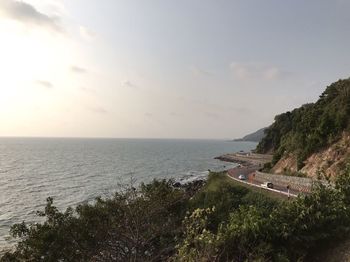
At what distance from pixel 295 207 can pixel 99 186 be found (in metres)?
49.8

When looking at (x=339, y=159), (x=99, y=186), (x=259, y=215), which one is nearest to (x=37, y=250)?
(x=259, y=215)

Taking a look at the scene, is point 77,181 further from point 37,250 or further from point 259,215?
point 259,215

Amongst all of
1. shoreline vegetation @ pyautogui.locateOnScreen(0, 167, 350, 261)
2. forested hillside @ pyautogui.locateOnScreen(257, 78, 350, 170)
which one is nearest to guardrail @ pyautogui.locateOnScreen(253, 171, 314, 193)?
forested hillside @ pyautogui.locateOnScreen(257, 78, 350, 170)

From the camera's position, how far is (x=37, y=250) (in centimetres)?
1839

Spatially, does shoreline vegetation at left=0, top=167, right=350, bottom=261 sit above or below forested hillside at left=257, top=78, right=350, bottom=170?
below

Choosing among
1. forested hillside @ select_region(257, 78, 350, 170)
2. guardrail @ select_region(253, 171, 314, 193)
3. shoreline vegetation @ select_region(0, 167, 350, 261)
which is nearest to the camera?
shoreline vegetation @ select_region(0, 167, 350, 261)

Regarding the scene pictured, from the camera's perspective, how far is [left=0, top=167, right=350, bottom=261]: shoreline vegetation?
12.8 metres

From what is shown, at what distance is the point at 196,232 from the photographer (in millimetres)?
11828

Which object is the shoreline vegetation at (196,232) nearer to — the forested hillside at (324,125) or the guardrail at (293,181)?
the guardrail at (293,181)

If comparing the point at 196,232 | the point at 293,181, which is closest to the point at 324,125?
the point at 293,181

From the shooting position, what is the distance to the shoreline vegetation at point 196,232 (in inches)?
503

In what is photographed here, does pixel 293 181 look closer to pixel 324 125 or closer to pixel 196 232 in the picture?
pixel 324 125

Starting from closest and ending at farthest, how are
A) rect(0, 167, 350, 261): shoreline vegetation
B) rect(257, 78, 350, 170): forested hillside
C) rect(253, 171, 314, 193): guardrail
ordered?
rect(0, 167, 350, 261): shoreline vegetation → rect(253, 171, 314, 193): guardrail → rect(257, 78, 350, 170): forested hillside

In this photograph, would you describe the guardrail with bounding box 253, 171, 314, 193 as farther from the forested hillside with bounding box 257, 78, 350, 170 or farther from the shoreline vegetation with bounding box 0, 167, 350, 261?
the shoreline vegetation with bounding box 0, 167, 350, 261
